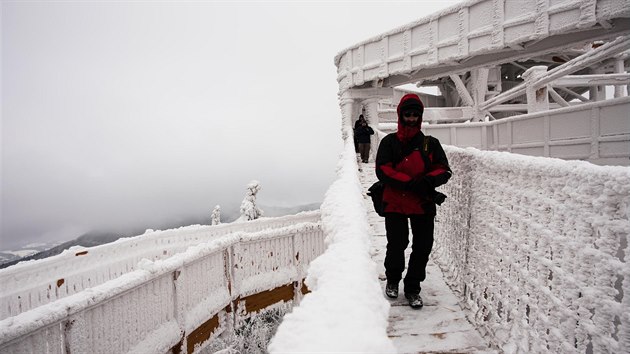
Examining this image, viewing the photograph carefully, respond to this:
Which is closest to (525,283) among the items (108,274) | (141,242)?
(108,274)

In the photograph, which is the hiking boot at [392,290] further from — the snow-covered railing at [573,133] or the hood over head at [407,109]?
the snow-covered railing at [573,133]

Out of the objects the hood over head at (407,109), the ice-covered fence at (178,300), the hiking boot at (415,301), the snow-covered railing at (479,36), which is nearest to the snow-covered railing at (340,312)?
the hood over head at (407,109)

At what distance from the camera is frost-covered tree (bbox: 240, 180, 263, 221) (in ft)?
60.1

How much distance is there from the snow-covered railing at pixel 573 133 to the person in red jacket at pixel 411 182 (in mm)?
9249

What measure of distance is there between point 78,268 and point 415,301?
272 inches

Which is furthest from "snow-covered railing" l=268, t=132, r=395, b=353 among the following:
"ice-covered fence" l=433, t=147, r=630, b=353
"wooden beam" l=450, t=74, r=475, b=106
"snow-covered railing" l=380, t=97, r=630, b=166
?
"wooden beam" l=450, t=74, r=475, b=106

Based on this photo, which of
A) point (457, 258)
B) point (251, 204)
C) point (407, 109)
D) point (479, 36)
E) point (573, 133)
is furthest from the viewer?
point (251, 204)

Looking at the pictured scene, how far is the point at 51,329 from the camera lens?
3.77 meters

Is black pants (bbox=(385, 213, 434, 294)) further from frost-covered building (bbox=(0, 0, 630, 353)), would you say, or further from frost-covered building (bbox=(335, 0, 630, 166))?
frost-covered building (bbox=(335, 0, 630, 166))

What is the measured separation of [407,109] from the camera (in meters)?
3.20

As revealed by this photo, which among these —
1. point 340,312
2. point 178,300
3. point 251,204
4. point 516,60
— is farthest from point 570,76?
point 340,312

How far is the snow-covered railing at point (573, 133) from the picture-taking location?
Result: 9359 mm

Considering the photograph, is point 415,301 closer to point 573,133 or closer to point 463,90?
point 573,133

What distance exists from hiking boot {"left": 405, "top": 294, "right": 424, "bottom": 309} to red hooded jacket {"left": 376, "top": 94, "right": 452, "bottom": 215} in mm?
890
